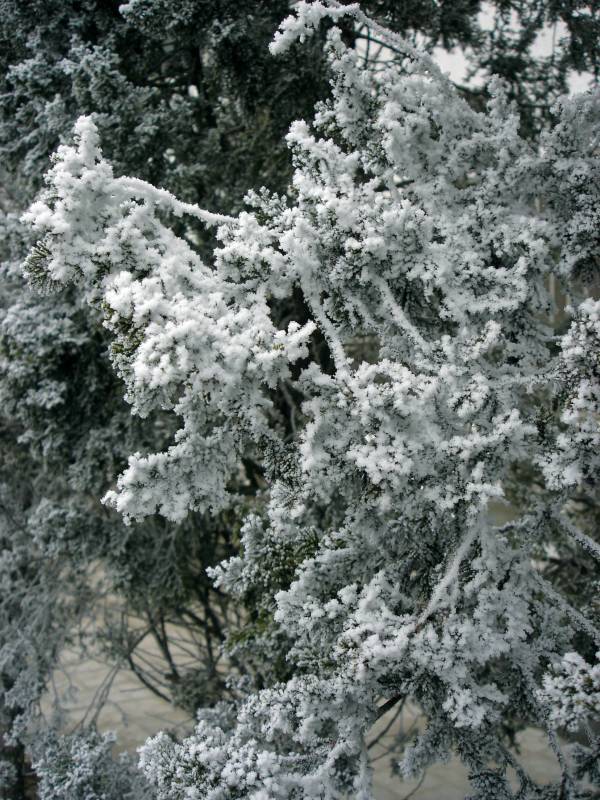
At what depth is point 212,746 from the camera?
2.92 m

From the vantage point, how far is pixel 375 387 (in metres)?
2.37

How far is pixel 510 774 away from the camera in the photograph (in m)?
5.62

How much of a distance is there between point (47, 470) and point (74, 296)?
1.23 meters

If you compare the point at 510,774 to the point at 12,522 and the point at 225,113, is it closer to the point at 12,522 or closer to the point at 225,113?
the point at 12,522

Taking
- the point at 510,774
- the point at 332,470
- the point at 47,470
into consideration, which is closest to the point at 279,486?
the point at 332,470

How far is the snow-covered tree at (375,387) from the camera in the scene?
7.69 ft

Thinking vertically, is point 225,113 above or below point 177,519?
above

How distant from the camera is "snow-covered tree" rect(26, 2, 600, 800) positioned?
7.69 ft

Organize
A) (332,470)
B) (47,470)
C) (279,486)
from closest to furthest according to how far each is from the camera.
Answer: (332,470) → (279,486) → (47,470)

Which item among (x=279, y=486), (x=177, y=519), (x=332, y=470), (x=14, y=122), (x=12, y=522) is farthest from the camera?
(x=12, y=522)

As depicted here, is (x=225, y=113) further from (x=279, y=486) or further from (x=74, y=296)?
(x=279, y=486)

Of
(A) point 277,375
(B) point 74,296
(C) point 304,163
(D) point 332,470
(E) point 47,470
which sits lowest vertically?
(D) point 332,470

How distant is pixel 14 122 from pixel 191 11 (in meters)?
1.22

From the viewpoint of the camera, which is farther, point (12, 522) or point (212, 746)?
point (12, 522)
